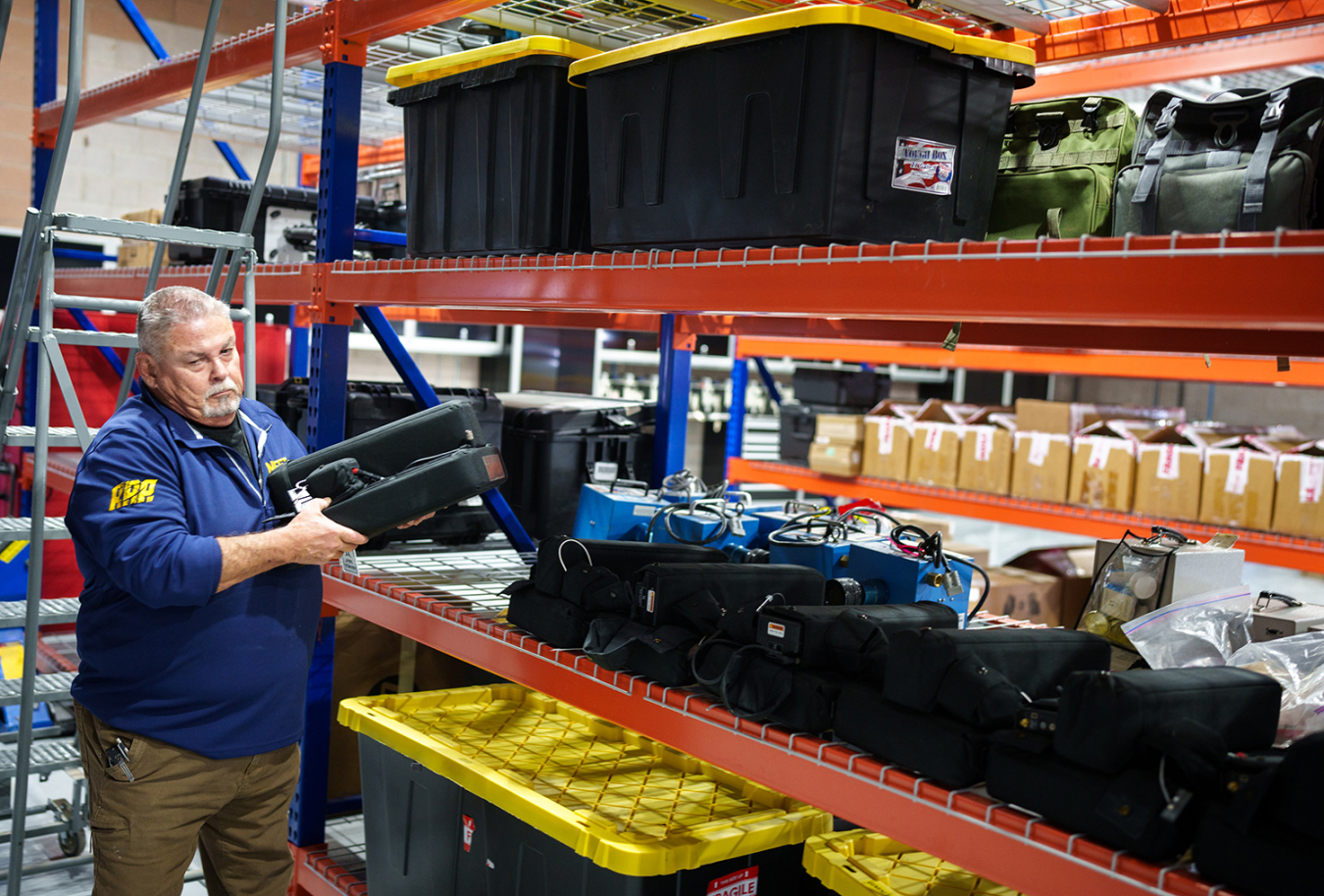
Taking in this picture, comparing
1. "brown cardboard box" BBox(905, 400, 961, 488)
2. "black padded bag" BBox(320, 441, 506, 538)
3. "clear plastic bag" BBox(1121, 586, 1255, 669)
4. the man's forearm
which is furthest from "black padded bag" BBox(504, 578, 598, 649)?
"brown cardboard box" BBox(905, 400, 961, 488)

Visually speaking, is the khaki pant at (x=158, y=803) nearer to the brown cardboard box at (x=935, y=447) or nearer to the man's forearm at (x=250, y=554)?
the man's forearm at (x=250, y=554)

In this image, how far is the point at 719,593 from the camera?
6.77 feet

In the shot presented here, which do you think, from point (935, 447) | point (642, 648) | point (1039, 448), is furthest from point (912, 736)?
point (935, 447)

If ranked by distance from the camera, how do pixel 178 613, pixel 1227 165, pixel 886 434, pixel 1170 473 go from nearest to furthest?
pixel 1227 165 < pixel 178 613 < pixel 1170 473 < pixel 886 434

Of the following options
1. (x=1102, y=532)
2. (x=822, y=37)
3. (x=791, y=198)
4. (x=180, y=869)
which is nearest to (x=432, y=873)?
(x=180, y=869)

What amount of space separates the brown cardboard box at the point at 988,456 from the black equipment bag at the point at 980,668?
3.45 m

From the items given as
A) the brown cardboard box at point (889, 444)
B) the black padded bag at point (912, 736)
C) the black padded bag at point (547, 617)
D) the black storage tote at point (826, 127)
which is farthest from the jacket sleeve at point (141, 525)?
the brown cardboard box at point (889, 444)

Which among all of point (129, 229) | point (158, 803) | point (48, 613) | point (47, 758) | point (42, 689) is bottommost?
point (47, 758)

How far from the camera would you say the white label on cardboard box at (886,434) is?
5.49 m

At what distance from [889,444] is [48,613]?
3809 millimetres

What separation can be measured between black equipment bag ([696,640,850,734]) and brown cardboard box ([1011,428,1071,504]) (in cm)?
340

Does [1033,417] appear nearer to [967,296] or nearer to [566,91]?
[566,91]

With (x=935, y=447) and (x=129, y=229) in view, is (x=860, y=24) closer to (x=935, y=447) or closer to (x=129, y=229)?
(x=129, y=229)

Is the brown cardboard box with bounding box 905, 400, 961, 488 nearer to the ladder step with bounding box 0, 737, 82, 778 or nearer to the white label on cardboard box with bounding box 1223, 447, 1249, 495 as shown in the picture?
the white label on cardboard box with bounding box 1223, 447, 1249, 495
